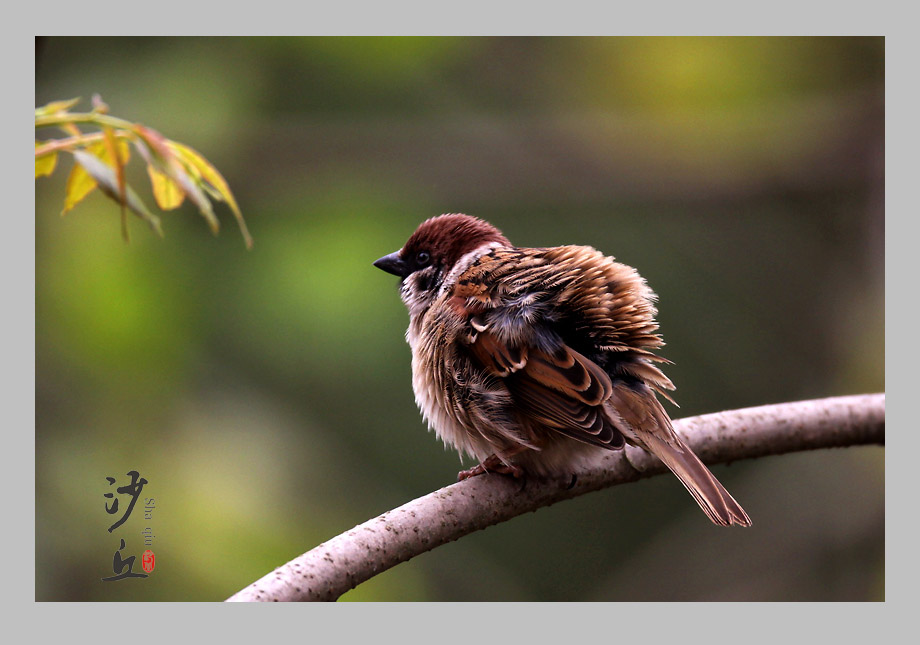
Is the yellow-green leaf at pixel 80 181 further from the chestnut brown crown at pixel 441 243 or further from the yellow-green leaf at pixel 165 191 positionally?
the chestnut brown crown at pixel 441 243

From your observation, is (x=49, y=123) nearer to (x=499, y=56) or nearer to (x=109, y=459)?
(x=109, y=459)

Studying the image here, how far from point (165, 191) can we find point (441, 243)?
1.66 meters

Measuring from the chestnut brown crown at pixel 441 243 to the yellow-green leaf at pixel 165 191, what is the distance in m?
1.63

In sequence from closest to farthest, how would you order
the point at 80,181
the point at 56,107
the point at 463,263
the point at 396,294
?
the point at 56,107, the point at 80,181, the point at 463,263, the point at 396,294

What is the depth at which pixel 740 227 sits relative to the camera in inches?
233

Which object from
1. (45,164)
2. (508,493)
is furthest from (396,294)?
(45,164)

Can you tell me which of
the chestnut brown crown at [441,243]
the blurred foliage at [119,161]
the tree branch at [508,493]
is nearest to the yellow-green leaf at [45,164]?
the blurred foliage at [119,161]

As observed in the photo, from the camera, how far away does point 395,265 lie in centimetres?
381

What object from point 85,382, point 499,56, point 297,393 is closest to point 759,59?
point 499,56

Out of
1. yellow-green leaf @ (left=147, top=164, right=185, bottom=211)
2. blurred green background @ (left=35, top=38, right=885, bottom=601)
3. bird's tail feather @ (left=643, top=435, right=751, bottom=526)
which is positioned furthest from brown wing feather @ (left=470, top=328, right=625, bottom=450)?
yellow-green leaf @ (left=147, top=164, right=185, bottom=211)

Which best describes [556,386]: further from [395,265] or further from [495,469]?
[395,265]

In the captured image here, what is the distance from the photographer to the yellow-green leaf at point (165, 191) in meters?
2.12

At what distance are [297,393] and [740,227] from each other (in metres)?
2.86

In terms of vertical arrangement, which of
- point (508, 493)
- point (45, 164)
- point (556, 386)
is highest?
point (45, 164)
